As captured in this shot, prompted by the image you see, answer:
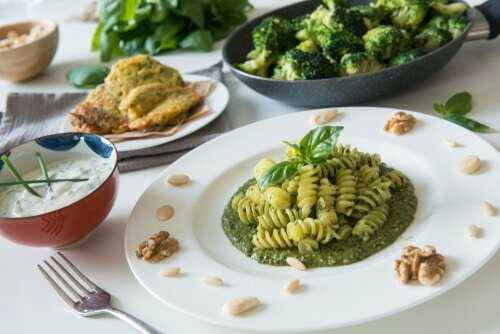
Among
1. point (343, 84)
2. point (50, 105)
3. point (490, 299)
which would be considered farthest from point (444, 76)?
point (50, 105)

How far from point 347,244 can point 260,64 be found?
35.5 inches

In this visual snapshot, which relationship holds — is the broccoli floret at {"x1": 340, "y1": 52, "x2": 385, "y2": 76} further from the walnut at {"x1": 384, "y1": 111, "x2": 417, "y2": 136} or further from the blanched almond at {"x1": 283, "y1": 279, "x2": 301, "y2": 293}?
the blanched almond at {"x1": 283, "y1": 279, "x2": 301, "y2": 293}

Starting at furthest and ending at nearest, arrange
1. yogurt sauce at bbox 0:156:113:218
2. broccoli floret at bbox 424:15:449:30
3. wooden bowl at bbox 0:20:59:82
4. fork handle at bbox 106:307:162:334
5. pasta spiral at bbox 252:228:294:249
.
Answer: wooden bowl at bbox 0:20:59:82 < broccoli floret at bbox 424:15:449:30 < yogurt sauce at bbox 0:156:113:218 < pasta spiral at bbox 252:228:294:249 < fork handle at bbox 106:307:162:334

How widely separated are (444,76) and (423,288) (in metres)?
1.09

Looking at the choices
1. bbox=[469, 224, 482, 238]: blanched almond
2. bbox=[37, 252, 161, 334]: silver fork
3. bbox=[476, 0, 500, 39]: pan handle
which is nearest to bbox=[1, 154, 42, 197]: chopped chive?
bbox=[37, 252, 161, 334]: silver fork

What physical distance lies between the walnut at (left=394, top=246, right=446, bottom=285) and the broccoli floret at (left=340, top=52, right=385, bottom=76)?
0.78 m

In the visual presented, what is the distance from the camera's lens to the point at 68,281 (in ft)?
4.80

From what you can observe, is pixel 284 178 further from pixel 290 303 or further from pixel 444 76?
pixel 444 76

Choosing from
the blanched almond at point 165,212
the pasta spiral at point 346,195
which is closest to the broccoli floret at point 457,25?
the pasta spiral at point 346,195

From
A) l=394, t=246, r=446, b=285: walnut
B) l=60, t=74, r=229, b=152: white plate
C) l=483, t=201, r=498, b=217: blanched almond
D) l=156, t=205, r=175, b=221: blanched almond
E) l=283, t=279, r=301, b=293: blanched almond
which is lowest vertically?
l=60, t=74, r=229, b=152: white plate

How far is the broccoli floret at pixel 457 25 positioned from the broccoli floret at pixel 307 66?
1.30 feet

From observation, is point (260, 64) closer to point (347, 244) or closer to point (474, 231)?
point (347, 244)

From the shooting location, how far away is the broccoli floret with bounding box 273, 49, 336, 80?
6.11 feet

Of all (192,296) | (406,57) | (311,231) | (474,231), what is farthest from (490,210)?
(406,57)
